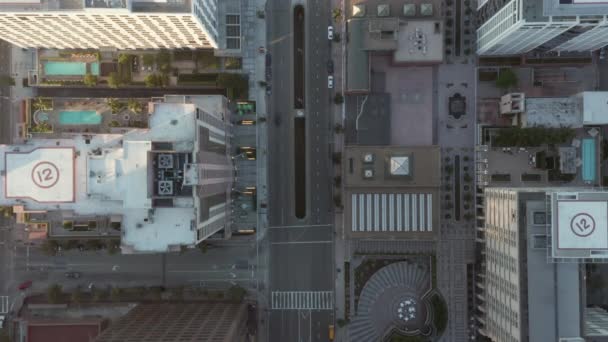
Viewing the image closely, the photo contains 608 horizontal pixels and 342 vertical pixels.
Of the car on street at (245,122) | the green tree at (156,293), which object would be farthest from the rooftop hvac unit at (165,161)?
the green tree at (156,293)

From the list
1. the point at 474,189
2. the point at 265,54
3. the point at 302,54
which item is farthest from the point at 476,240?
the point at 265,54

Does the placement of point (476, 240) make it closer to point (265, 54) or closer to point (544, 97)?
point (544, 97)

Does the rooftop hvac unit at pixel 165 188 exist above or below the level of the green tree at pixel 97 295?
above

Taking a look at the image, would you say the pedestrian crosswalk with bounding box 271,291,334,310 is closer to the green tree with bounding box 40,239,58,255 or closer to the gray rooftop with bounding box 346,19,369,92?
the gray rooftop with bounding box 346,19,369,92

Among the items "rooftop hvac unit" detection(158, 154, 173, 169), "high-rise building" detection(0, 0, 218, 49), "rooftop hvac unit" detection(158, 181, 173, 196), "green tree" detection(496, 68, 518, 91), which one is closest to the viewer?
"rooftop hvac unit" detection(158, 154, 173, 169)

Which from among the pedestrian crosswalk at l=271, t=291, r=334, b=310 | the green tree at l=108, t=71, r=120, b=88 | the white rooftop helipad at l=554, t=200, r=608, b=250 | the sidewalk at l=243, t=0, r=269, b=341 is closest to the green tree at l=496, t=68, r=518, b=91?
the white rooftop helipad at l=554, t=200, r=608, b=250

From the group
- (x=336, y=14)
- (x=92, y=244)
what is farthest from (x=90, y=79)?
(x=336, y=14)

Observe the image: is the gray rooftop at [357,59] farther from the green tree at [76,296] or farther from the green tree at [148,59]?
the green tree at [76,296]
